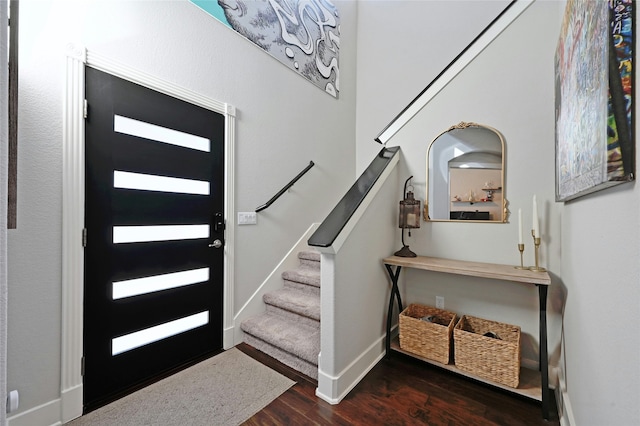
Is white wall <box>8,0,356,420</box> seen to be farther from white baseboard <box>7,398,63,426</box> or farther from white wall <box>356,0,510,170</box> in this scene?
white wall <box>356,0,510,170</box>

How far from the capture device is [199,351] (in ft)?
6.42

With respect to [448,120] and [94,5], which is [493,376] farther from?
[94,5]

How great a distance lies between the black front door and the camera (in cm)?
151

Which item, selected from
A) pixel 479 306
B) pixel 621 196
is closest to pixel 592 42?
pixel 621 196

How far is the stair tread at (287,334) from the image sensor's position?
70.5 inches

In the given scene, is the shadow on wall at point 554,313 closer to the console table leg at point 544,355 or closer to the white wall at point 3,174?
the console table leg at point 544,355

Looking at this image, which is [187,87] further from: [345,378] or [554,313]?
[554,313]

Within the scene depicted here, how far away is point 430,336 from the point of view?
179 cm

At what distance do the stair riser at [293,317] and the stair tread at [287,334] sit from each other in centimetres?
3

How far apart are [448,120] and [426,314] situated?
1.66m

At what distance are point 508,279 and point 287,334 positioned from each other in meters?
1.62

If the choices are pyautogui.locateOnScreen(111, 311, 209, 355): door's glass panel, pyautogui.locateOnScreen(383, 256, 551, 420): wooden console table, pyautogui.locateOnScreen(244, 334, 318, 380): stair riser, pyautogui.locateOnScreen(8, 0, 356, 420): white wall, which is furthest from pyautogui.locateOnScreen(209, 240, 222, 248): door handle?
pyautogui.locateOnScreen(383, 256, 551, 420): wooden console table

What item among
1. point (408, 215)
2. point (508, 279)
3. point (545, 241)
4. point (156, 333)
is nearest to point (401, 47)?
point (408, 215)

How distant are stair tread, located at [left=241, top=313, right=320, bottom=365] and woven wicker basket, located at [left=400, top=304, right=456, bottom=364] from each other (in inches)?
27.2
